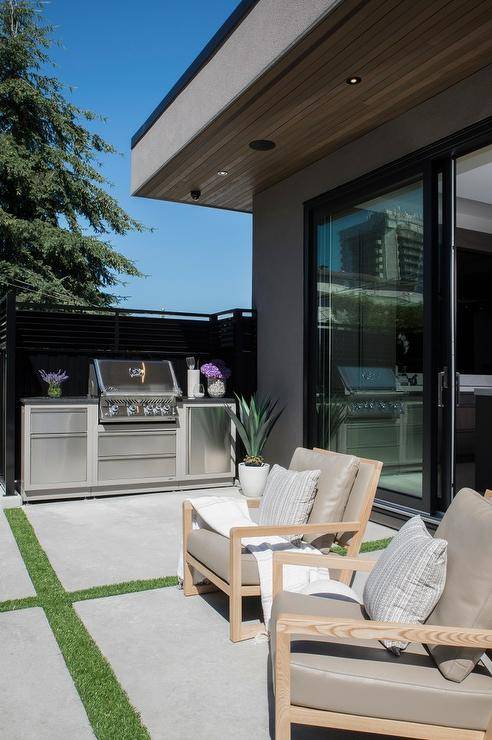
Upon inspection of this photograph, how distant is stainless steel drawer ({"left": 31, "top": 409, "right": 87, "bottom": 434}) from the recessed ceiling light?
3068 millimetres

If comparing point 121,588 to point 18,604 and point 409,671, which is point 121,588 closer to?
point 18,604

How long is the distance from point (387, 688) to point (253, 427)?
4700 millimetres

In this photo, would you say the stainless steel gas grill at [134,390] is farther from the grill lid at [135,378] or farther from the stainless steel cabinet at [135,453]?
the stainless steel cabinet at [135,453]

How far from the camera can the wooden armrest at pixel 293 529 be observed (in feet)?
Answer: 9.35

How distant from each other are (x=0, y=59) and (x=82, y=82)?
7.09 ft

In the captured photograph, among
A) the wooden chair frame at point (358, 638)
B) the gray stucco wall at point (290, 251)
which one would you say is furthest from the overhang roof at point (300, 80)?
the wooden chair frame at point (358, 638)

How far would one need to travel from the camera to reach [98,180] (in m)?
16.8

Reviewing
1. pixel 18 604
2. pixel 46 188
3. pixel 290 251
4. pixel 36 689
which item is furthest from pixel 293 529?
pixel 46 188

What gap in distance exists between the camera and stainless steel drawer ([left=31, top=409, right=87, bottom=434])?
19.2 ft

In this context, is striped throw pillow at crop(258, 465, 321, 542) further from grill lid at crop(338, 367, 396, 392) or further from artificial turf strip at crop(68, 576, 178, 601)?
grill lid at crop(338, 367, 396, 392)

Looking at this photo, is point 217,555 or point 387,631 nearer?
point 387,631

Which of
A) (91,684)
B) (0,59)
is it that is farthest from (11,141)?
(91,684)

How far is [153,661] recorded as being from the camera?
8.54 feet

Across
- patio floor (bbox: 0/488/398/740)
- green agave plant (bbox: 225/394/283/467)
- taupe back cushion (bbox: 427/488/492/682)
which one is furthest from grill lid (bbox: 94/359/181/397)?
taupe back cushion (bbox: 427/488/492/682)
